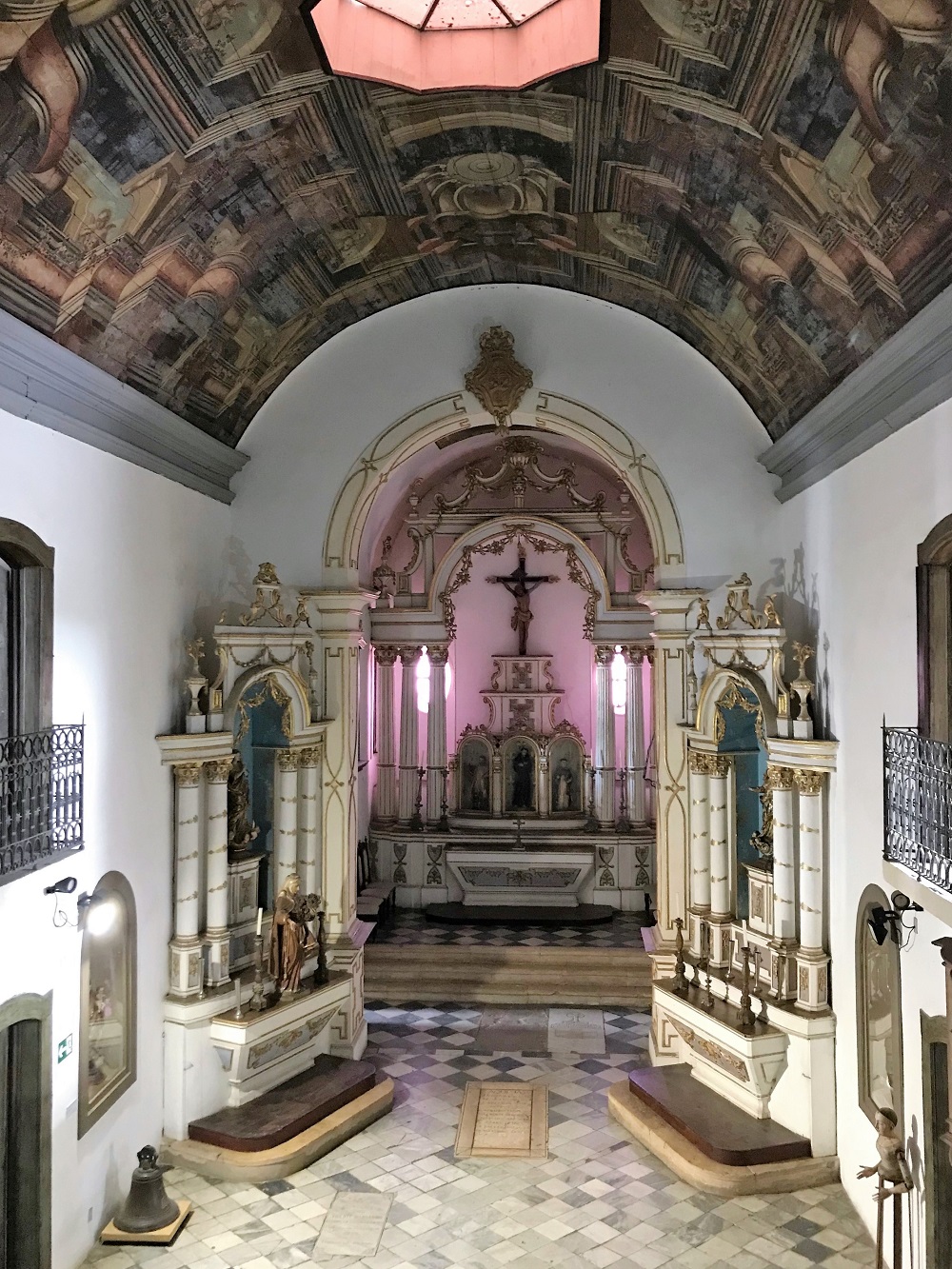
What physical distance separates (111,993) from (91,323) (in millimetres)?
6148

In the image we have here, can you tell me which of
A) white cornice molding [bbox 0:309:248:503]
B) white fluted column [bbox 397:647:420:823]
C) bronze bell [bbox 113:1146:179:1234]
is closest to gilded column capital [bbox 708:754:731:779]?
white cornice molding [bbox 0:309:248:503]

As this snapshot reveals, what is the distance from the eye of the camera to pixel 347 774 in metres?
12.5

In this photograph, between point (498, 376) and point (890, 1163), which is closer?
point (890, 1163)

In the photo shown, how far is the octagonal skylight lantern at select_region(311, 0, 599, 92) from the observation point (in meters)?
7.55

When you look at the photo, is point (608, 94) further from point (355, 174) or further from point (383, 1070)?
point (383, 1070)

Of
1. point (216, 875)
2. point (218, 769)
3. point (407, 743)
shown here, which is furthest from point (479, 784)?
point (218, 769)

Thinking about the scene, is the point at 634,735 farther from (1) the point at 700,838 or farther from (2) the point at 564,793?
(1) the point at 700,838

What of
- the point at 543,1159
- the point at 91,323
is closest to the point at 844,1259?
the point at 543,1159

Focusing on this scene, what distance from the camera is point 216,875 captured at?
10797mm

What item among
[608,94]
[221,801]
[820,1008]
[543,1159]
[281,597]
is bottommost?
[543,1159]

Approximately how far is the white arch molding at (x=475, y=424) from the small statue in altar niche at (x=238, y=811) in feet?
8.70

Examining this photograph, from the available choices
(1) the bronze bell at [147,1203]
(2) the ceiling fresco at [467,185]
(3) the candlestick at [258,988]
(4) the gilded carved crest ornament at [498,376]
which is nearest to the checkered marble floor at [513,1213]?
(1) the bronze bell at [147,1203]

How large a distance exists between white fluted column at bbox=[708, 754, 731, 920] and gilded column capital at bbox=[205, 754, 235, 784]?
217 inches

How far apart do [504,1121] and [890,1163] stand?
4.59m
